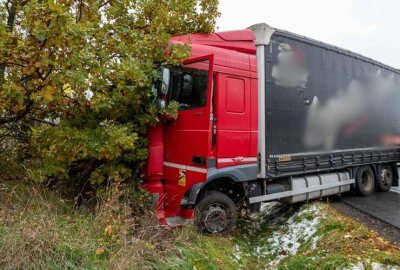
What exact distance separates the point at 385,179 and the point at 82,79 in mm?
9116

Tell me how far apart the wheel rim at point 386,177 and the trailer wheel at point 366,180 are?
0.69 meters

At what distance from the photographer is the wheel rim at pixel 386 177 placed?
33.7 ft

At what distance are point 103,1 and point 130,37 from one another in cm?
129

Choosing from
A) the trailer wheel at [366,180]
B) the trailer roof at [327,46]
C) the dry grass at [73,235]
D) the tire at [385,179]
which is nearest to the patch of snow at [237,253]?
the dry grass at [73,235]

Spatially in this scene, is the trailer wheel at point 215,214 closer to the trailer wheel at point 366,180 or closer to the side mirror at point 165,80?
the side mirror at point 165,80

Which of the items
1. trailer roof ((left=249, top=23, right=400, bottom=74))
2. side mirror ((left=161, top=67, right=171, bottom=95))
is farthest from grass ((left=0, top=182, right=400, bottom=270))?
trailer roof ((left=249, top=23, right=400, bottom=74))

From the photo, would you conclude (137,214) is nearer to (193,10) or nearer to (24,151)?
(24,151)

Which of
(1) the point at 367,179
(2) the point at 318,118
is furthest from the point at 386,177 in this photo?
(2) the point at 318,118

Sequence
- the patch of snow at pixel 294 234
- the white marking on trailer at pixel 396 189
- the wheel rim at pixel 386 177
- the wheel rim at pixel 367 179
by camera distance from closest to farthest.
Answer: the patch of snow at pixel 294 234
the wheel rim at pixel 367 179
the wheel rim at pixel 386 177
the white marking on trailer at pixel 396 189

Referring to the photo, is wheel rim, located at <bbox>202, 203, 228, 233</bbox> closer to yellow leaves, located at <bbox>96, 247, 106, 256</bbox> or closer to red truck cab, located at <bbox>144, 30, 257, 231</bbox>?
red truck cab, located at <bbox>144, 30, 257, 231</bbox>

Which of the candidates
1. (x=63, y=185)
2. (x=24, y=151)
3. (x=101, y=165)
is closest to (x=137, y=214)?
(x=101, y=165)

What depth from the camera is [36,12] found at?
4148 millimetres

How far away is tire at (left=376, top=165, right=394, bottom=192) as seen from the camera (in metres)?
10.1

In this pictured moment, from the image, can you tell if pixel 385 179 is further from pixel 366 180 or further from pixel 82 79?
pixel 82 79
